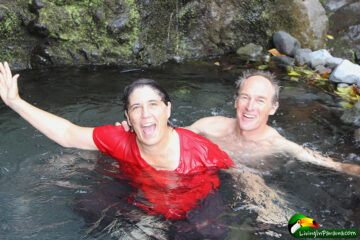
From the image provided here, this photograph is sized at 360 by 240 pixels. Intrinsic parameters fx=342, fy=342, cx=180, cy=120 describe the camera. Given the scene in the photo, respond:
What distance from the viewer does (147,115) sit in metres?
3.03

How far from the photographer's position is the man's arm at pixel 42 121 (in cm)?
326

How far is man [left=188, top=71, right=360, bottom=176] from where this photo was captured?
156 inches

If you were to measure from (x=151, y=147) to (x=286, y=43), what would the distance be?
6.47m

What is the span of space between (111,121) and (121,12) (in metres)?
3.50

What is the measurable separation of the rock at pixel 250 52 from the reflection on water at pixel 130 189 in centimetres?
297

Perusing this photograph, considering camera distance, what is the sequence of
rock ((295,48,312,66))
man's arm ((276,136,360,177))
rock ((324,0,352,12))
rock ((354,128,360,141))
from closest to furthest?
man's arm ((276,136,360,177)), rock ((354,128,360,141)), rock ((295,48,312,66)), rock ((324,0,352,12))

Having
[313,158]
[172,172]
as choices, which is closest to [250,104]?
[313,158]

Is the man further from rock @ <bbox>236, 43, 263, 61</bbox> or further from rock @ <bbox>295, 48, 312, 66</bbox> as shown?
rock @ <bbox>236, 43, 263, 61</bbox>

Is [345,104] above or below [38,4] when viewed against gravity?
below

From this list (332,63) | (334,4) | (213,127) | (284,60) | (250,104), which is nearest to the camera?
(250,104)

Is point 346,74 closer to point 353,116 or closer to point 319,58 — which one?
point 319,58

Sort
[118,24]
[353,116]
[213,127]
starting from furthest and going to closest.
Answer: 1. [118,24]
2. [353,116]
3. [213,127]

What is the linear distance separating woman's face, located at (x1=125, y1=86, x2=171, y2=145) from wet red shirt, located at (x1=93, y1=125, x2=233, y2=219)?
0.34 meters

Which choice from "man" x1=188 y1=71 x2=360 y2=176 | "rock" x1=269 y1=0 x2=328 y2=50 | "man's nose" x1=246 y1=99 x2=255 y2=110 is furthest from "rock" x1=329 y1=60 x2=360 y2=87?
"man's nose" x1=246 y1=99 x2=255 y2=110
